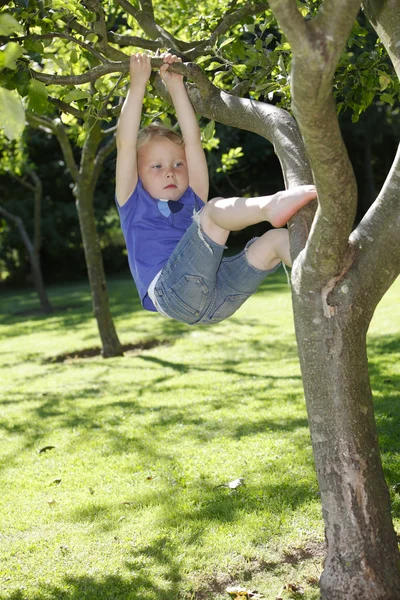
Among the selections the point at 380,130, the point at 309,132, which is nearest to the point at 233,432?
the point at 309,132

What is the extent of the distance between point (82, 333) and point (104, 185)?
12119 mm

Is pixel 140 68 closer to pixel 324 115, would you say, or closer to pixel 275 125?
pixel 275 125

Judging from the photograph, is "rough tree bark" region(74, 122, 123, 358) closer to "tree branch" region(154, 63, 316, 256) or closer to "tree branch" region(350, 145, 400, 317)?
"tree branch" region(154, 63, 316, 256)

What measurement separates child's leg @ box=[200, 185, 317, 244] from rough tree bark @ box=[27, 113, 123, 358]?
586 centimetres

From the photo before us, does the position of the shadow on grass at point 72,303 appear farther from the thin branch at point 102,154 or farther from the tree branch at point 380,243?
the tree branch at point 380,243

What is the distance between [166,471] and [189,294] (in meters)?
1.89

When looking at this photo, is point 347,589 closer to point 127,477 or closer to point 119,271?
point 127,477

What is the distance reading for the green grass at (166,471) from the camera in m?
3.52

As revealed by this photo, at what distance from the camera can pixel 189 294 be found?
352 cm

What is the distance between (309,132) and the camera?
226 cm

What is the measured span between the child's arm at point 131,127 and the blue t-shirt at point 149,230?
0.27 ft

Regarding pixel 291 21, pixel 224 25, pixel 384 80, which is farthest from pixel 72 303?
pixel 291 21

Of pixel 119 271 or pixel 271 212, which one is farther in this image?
pixel 119 271

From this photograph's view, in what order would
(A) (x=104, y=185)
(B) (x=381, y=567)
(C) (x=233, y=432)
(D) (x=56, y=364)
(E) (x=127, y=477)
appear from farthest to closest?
(A) (x=104, y=185) < (D) (x=56, y=364) < (C) (x=233, y=432) < (E) (x=127, y=477) < (B) (x=381, y=567)
